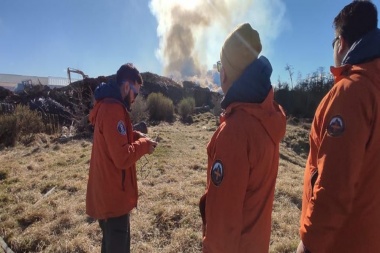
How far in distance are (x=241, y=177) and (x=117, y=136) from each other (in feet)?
4.01

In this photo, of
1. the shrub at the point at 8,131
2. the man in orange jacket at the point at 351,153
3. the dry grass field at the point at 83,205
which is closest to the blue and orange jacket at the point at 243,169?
the man in orange jacket at the point at 351,153

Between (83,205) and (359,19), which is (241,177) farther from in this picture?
(83,205)

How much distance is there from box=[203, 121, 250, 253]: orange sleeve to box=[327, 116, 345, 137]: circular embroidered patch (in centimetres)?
40

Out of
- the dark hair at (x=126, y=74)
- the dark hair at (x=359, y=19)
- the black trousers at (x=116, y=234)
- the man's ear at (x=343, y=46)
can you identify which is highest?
the dark hair at (x=359, y=19)

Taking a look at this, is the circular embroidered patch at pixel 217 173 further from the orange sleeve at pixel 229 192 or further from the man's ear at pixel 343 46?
the man's ear at pixel 343 46

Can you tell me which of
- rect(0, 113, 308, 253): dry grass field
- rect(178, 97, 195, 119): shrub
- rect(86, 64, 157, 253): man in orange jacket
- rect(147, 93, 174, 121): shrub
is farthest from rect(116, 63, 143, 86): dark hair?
rect(178, 97, 195, 119): shrub

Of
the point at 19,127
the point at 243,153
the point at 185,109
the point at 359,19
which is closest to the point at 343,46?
the point at 359,19

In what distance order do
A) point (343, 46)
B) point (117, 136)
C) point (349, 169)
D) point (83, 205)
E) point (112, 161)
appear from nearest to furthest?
point (349, 169) → point (343, 46) → point (117, 136) → point (112, 161) → point (83, 205)

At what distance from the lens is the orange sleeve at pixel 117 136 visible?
97.9 inches

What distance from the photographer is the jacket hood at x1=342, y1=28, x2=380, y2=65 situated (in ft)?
5.28

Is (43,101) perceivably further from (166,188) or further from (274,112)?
(274,112)

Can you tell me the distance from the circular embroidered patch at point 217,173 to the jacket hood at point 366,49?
80 cm

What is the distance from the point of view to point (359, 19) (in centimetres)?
169

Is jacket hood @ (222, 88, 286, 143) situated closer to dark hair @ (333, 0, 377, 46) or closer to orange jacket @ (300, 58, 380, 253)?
orange jacket @ (300, 58, 380, 253)
